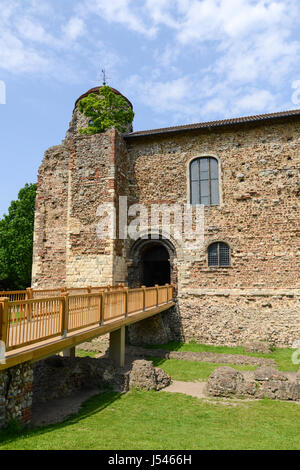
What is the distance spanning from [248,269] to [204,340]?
3.60 m

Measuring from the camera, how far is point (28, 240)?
23.2m

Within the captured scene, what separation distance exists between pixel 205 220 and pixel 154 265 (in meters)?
4.89

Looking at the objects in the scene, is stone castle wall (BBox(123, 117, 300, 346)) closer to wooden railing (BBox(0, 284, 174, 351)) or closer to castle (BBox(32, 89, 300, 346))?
castle (BBox(32, 89, 300, 346))

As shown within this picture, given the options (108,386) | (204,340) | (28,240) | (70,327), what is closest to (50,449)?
(70,327)

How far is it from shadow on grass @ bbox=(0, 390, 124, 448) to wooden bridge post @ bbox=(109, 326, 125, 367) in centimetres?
164

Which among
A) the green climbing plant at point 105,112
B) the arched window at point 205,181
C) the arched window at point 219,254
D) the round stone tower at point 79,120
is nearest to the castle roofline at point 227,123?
the arched window at point 205,181

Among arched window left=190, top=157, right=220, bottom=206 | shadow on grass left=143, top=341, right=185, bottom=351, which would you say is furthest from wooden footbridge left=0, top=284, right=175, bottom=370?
arched window left=190, top=157, right=220, bottom=206

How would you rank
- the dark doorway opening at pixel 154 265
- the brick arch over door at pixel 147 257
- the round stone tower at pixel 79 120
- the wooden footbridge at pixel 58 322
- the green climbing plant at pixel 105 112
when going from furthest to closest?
the round stone tower at pixel 79 120 < the green climbing plant at pixel 105 112 < the dark doorway opening at pixel 154 265 < the brick arch over door at pixel 147 257 < the wooden footbridge at pixel 58 322

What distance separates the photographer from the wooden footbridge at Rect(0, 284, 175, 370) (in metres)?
5.04

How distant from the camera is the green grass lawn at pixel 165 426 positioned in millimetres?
4938

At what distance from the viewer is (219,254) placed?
47.6 feet

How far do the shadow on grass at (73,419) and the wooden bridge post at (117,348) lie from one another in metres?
1.64

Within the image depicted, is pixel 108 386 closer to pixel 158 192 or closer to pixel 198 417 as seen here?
pixel 198 417

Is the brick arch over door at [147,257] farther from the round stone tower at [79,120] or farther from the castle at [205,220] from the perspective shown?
the round stone tower at [79,120]
